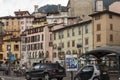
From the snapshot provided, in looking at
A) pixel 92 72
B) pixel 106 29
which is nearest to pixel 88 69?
pixel 92 72

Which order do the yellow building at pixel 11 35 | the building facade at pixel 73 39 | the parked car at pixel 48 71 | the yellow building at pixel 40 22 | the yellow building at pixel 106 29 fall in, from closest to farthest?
the parked car at pixel 48 71 → the yellow building at pixel 106 29 → the building facade at pixel 73 39 → the yellow building at pixel 40 22 → the yellow building at pixel 11 35

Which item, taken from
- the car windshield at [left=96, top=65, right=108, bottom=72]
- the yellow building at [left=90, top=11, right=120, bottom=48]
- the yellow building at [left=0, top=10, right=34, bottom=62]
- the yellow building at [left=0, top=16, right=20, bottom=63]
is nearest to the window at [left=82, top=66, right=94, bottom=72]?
the car windshield at [left=96, top=65, right=108, bottom=72]

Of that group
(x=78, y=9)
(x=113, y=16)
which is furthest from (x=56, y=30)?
(x=113, y=16)

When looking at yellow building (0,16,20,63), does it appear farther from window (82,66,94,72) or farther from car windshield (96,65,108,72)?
car windshield (96,65,108,72)

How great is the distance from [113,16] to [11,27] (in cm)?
9393

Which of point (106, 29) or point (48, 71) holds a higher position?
point (106, 29)

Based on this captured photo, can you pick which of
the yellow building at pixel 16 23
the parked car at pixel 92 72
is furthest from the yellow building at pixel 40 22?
the parked car at pixel 92 72

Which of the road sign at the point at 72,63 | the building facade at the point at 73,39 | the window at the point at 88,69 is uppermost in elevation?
the building facade at the point at 73,39

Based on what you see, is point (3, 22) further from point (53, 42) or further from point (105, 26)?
point (105, 26)

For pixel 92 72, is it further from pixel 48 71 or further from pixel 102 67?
pixel 48 71

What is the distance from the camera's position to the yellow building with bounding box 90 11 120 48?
7956 centimetres

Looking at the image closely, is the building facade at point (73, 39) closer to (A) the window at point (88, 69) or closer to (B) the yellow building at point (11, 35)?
(B) the yellow building at point (11, 35)

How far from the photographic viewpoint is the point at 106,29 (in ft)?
261

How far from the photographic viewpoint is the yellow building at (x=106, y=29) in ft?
261
